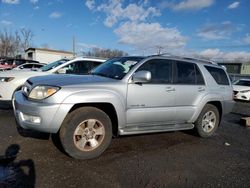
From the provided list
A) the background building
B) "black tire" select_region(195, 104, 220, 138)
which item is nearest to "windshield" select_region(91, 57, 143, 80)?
"black tire" select_region(195, 104, 220, 138)

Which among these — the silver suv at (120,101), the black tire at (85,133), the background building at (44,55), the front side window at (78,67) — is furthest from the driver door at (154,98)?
the background building at (44,55)

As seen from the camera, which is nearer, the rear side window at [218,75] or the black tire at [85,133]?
the black tire at [85,133]

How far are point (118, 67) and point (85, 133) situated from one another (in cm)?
160

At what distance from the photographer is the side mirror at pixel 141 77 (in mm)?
4820

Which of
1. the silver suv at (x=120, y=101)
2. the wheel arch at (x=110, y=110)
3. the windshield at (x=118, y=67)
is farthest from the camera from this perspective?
the windshield at (x=118, y=67)

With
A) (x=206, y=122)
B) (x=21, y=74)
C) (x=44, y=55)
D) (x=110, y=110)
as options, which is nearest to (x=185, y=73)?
(x=206, y=122)

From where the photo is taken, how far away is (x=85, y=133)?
4562mm

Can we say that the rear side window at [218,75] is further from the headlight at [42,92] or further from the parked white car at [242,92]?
the parked white car at [242,92]

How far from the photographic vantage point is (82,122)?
176 inches

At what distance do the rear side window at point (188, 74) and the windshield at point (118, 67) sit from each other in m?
0.92

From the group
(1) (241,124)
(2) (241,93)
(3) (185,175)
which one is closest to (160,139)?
(3) (185,175)

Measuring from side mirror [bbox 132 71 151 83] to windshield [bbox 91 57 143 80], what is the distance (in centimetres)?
27

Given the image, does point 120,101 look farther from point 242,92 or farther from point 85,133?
point 242,92

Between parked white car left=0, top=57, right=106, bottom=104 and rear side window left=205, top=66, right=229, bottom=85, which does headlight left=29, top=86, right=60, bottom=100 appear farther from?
rear side window left=205, top=66, right=229, bottom=85
